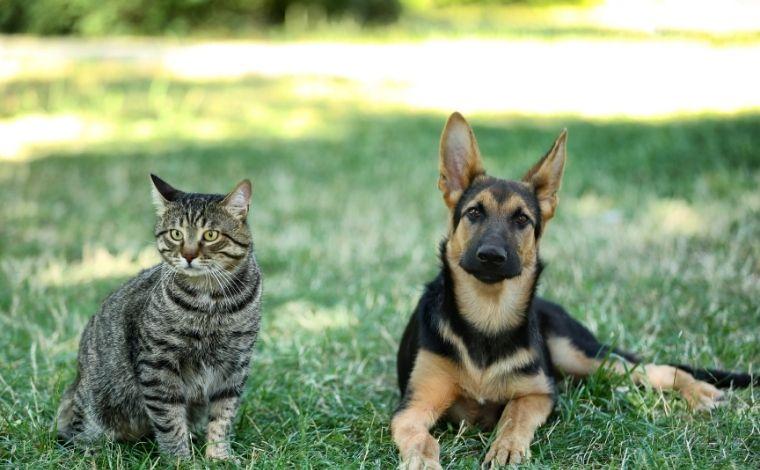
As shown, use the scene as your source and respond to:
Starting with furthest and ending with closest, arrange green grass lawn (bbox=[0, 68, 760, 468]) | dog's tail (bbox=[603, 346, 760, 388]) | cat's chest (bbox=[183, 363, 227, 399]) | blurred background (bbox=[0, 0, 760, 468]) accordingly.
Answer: dog's tail (bbox=[603, 346, 760, 388])
blurred background (bbox=[0, 0, 760, 468])
green grass lawn (bbox=[0, 68, 760, 468])
cat's chest (bbox=[183, 363, 227, 399])

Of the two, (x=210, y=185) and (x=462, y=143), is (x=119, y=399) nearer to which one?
(x=462, y=143)

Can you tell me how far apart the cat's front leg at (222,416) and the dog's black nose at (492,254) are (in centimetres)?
123

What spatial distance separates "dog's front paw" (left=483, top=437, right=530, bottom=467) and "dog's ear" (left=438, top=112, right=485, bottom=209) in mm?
1223

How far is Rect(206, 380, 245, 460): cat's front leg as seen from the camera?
4.18 metres

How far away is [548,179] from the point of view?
4.69m

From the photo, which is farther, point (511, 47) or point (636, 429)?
point (511, 47)

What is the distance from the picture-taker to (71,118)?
12.7m

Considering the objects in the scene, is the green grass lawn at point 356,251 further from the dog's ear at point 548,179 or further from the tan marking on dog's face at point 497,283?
the dog's ear at point 548,179

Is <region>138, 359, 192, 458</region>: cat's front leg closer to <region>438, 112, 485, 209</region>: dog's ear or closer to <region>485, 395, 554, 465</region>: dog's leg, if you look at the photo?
<region>485, 395, 554, 465</region>: dog's leg

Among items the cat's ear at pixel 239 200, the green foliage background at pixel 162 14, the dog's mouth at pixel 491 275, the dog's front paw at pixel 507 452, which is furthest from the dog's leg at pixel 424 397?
the green foliage background at pixel 162 14

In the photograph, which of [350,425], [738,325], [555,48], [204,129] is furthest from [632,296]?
[555,48]

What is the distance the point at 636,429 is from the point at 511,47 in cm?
1549

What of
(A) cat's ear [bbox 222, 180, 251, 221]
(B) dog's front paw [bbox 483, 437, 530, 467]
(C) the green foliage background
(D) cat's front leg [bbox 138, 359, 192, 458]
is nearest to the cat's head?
(A) cat's ear [bbox 222, 180, 251, 221]

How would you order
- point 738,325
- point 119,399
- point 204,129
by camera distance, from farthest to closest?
point 204,129 → point 738,325 → point 119,399
